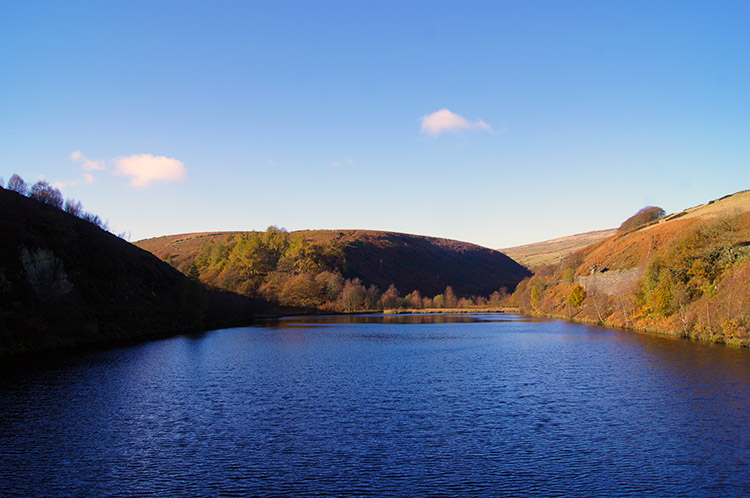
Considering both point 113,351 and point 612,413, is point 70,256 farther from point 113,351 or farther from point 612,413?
point 612,413

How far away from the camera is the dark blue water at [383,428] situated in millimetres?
13969

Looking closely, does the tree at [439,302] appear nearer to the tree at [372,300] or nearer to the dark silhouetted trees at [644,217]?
the tree at [372,300]

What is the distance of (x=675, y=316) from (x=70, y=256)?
67.9m

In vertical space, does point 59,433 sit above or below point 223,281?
below

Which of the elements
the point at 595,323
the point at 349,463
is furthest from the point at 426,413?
the point at 595,323

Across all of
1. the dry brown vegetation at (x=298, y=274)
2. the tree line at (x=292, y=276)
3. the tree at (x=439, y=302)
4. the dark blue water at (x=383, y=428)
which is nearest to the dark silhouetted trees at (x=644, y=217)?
the tree line at (x=292, y=276)

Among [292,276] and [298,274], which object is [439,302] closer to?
[298,274]

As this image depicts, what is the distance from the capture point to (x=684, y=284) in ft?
165

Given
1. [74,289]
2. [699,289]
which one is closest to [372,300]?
[74,289]

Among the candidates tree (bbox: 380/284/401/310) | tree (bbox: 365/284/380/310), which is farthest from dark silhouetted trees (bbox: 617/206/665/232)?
tree (bbox: 365/284/380/310)

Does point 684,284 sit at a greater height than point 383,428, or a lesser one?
greater

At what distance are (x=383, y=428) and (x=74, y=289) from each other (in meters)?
49.4

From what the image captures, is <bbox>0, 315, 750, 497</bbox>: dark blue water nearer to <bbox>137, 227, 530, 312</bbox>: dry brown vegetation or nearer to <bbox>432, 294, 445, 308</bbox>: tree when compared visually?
<bbox>137, 227, 530, 312</bbox>: dry brown vegetation

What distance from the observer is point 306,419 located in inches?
817
